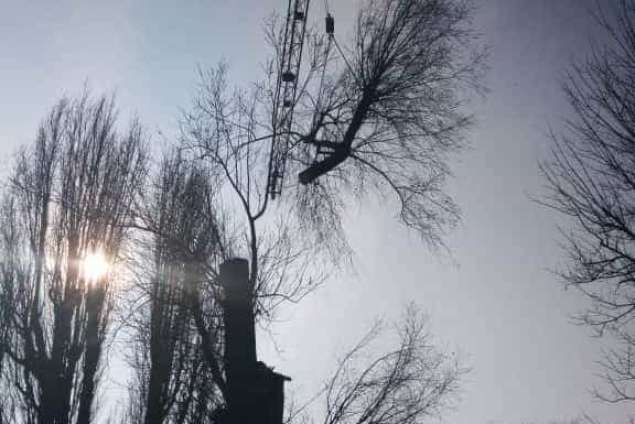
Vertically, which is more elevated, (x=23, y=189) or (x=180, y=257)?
(x=23, y=189)

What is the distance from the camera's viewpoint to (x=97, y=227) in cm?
1296

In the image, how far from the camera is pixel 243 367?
7922 mm

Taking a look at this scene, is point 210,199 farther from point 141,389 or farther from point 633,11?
point 633,11

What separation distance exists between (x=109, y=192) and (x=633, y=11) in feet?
34.9

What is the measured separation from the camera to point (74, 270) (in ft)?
42.3

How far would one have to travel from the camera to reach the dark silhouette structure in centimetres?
762

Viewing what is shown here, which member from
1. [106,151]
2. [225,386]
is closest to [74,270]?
[106,151]

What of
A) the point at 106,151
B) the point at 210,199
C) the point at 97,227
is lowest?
the point at 210,199

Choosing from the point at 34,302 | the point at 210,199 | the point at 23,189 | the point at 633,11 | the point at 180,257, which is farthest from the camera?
the point at 23,189

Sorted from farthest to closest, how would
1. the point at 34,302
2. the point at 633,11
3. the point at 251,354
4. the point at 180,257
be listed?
1. the point at 34,302
2. the point at 180,257
3. the point at 251,354
4. the point at 633,11

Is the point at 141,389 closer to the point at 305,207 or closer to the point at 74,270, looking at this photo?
the point at 74,270

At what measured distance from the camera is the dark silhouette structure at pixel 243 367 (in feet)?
25.0

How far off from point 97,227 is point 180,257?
15.3ft

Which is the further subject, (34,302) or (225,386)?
(34,302)
